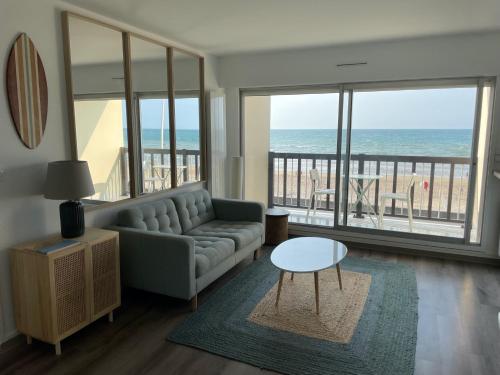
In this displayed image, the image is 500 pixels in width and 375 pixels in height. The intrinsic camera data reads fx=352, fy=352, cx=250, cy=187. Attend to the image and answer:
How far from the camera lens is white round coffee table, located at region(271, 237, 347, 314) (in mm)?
2733

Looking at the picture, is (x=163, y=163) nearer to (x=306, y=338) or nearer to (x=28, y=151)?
(x=28, y=151)

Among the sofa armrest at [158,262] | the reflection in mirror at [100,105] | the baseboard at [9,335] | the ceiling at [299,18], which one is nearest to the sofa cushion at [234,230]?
the sofa armrest at [158,262]

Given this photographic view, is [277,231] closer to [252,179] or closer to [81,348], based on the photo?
[252,179]

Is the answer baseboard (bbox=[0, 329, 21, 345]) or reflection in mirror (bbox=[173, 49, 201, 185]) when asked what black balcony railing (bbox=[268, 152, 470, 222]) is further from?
baseboard (bbox=[0, 329, 21, 345])

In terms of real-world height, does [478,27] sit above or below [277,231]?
above

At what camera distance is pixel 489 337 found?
8.29 ft

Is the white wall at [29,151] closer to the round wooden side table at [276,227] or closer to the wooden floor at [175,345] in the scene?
the wooden floor at [175,345]

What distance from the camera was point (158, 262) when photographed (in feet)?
9.16

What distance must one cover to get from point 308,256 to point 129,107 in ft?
7.04

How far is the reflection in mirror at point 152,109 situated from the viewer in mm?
3447

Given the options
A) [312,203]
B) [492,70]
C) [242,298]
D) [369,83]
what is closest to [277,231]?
[312,203]

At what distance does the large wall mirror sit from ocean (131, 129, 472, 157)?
0.14 ft

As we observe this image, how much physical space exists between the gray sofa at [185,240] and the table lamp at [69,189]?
449mm

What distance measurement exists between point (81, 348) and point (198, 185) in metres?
2.51
